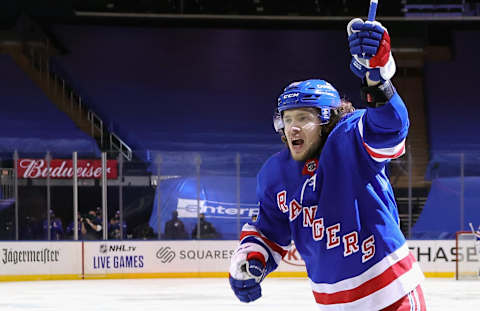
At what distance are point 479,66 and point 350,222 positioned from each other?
710 inches

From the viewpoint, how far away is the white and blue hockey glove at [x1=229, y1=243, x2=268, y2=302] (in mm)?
2539

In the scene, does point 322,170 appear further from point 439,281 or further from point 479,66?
point 479,66

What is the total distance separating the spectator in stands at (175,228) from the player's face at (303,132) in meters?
9.87

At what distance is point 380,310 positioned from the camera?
7.42 ft

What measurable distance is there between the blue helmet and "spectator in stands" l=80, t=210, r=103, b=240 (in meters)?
9.86

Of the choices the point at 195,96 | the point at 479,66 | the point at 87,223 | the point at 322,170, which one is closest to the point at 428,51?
the point at 479,66

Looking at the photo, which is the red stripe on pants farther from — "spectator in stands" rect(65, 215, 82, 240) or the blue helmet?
"spectator in stands" rect(65, 215, 82, 240)

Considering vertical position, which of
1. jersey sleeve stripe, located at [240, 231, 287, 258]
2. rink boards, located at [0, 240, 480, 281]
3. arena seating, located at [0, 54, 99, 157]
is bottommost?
rink boards, located at [0, 240, 480, 281]

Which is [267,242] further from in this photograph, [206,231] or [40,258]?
[40,258]

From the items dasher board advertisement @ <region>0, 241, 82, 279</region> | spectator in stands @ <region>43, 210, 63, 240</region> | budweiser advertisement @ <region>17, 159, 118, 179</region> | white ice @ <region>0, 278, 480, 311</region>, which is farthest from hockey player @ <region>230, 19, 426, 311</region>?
dasher board advertisement @ <region>0, 241, 82, 279</region>

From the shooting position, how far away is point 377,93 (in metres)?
1.99

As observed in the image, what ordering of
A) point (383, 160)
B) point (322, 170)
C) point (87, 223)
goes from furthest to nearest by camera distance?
point (87, 223)
point (322, 170)
point (383, 160)

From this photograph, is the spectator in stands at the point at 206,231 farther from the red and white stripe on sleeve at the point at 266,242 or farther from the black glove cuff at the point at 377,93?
the black glove cuff at the point at 377,93

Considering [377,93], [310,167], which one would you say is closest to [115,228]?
[310,167]
